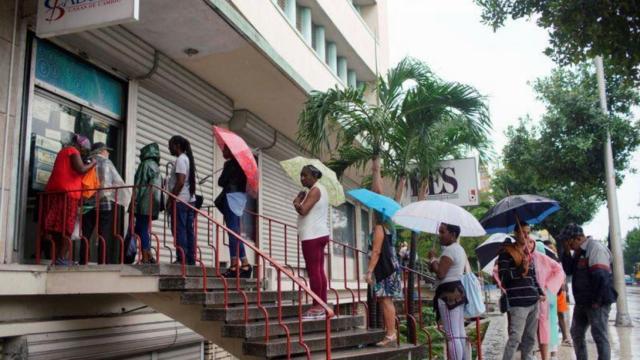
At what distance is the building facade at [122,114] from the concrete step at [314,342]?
4.04ft

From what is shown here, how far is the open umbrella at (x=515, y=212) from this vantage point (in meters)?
7.14

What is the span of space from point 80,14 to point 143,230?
7.41ft

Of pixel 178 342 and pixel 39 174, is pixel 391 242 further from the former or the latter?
pixel 39 174

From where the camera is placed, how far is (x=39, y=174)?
611 centimetres

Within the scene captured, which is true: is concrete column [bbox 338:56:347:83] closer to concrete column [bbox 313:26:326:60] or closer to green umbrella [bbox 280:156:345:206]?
concrete column [bbox 313:26:326:60]

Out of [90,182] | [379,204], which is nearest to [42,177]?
[90,182]

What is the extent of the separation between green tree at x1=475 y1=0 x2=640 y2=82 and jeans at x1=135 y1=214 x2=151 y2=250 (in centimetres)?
661

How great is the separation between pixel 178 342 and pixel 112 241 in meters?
1.73

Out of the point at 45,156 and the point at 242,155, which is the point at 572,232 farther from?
the point at 45,156

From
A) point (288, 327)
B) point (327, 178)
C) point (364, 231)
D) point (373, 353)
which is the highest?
point (364, 231)

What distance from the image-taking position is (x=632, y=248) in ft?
344

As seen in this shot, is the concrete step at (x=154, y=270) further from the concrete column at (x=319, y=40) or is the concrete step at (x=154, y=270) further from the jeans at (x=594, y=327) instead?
the concrete column at (x=319, y=40)

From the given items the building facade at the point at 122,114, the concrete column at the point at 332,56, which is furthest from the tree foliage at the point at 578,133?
the building facade at the point at 122,114

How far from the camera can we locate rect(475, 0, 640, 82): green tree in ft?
27.2
